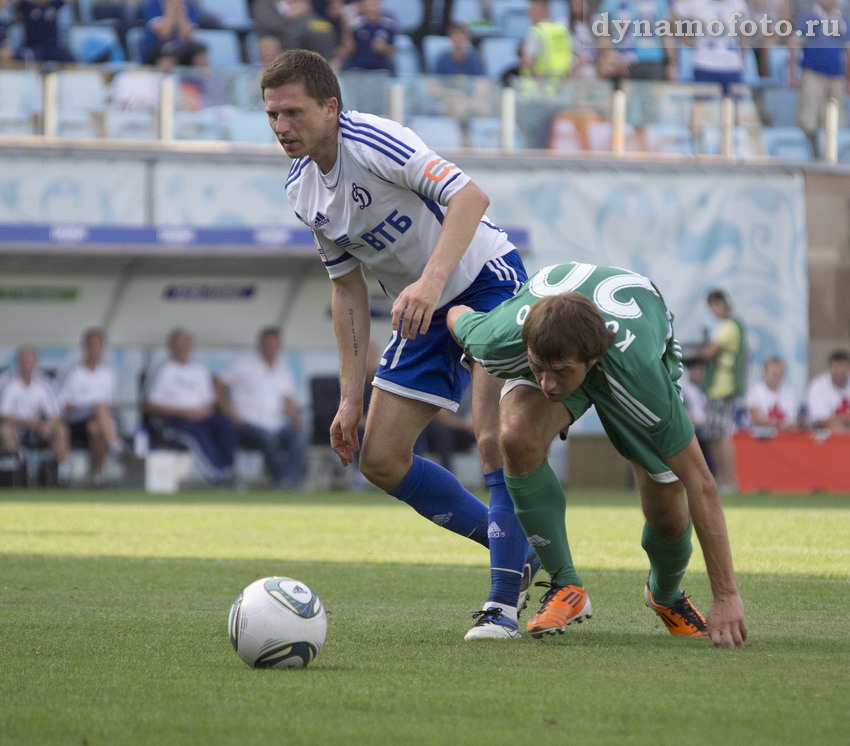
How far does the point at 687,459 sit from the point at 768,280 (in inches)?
499

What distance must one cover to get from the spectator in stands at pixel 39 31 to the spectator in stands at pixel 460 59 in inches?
188

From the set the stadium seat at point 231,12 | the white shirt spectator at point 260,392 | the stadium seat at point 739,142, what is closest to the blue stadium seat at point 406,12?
the stadium seat at point 231,12

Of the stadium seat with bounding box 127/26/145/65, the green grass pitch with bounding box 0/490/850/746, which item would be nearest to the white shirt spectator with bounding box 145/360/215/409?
the stadium seat with bounding box 127/26/145/65

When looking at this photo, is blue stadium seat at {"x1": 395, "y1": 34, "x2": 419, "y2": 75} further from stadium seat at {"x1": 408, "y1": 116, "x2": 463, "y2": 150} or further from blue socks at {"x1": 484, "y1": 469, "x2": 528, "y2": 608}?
blue socks at {"x1": 484, "y1": 469, "x2": 528, "y2": 608}

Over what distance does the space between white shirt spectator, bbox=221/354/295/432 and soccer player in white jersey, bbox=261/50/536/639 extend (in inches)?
387

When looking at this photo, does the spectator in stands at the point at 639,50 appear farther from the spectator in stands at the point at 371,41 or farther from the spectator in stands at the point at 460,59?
the spectator in stands at the point at 371,41

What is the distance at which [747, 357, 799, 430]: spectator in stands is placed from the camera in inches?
636

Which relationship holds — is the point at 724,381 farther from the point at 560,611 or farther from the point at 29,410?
the point at 560,611

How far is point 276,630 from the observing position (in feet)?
13.7

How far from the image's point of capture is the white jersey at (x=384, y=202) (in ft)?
16.7

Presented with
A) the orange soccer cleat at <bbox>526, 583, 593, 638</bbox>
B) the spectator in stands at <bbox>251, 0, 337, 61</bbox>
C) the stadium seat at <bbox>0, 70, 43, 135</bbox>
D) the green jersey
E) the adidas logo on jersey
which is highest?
the green jersey

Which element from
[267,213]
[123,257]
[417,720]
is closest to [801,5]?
[267,213]

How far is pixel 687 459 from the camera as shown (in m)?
4.44

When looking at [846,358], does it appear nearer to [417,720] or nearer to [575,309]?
[575,309]
